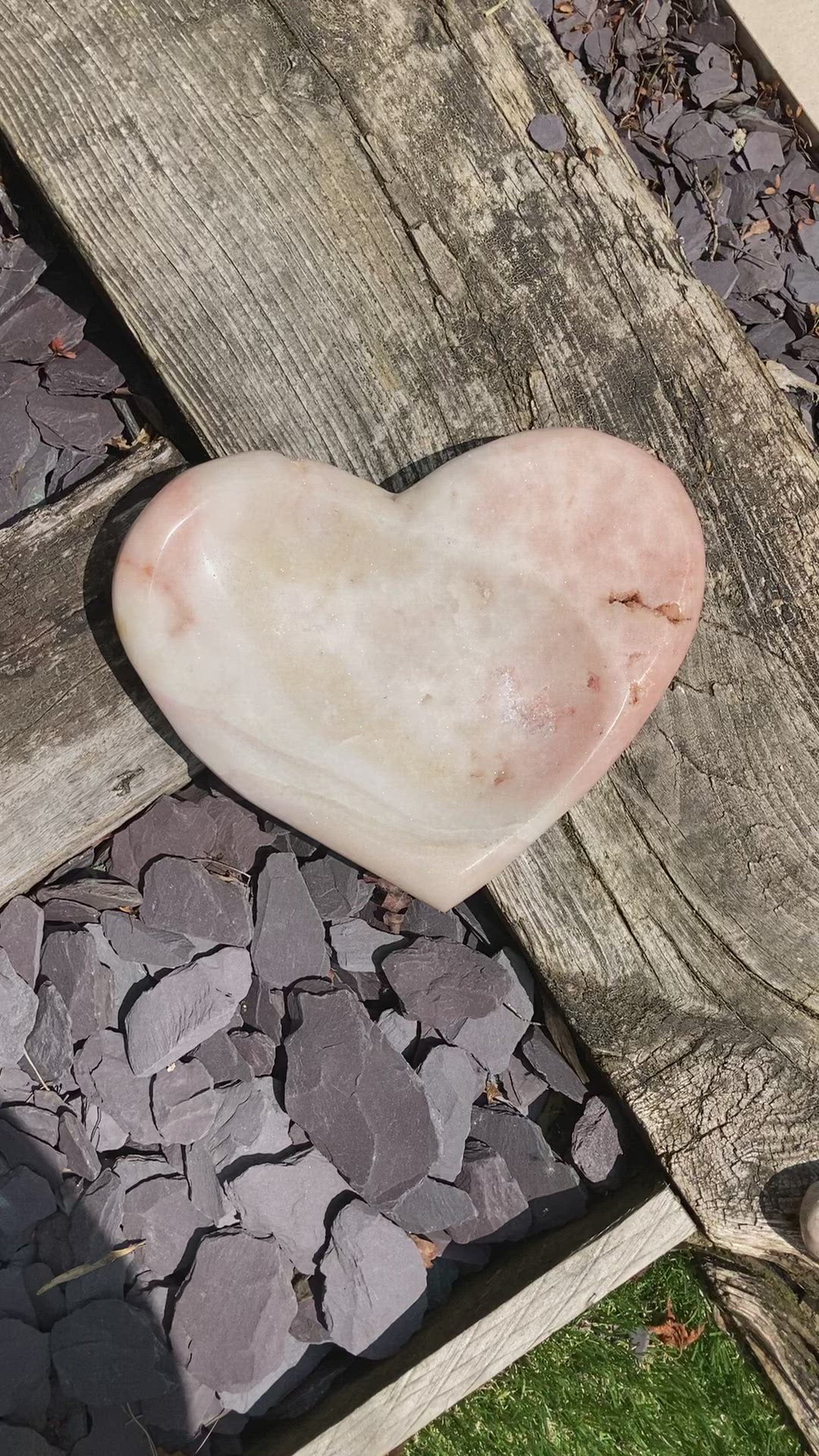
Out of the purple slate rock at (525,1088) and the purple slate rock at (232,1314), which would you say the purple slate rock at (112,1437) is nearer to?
the purple slate rock at (232,1314)

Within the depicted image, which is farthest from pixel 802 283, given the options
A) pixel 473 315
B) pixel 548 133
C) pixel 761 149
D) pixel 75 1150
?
pixel 75 1150

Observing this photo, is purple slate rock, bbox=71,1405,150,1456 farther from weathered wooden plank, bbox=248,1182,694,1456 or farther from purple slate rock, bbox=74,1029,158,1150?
purple slate rock, bbox=74,1029,158,1150

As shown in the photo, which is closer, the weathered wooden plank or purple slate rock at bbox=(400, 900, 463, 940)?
the weathered wooden plank

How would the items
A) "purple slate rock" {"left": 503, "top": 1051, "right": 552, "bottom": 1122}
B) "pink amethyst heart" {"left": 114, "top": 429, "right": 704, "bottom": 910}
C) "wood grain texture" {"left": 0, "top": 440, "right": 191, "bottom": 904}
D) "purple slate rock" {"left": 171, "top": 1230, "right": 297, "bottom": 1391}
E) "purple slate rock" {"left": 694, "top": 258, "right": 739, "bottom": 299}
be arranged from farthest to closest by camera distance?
"purple slate rock" {"left": 694, "top": 258, "right": 739, "bottom": 299}, "purple slate rock" {"left": 503, "top": 1051, "right": 552, "bottom": 1122}, "purple slate rock" {"left": 171, "top": 1230, "right": 297, "bottom": 1391}, "wood grain texture" {"left": 0, "top": 440, "right": 191, "bottom": 904}, "pink amethyst heart" {"left": 114, "top": 429, "right": 704, "bottom": 910}

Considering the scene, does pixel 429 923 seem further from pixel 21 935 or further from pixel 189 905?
pixel 21 935

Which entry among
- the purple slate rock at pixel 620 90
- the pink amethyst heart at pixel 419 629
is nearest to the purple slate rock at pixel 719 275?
the purple slate rock at pixel 620 90

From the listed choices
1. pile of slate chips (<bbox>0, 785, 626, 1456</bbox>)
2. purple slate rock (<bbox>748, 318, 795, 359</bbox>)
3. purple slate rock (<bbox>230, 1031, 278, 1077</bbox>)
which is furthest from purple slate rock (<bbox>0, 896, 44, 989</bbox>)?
purple slate rock (<bbox>748, 318, 795, 359</bbox>)
